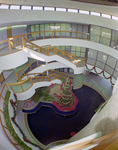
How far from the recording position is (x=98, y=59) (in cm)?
1462

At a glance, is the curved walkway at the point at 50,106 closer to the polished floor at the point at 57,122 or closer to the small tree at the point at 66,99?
the polished floor at the point at 57,122

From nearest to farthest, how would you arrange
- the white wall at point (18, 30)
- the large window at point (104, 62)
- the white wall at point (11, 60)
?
the white wall at point (11, 60) → the large window at point (104, 62) → the white wall at point (18, 30)

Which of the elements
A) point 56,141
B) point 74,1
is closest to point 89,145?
point 56,141

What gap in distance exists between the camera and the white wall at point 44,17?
9944 millimetres

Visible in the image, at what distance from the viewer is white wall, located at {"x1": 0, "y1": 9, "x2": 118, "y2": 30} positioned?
32.6 feet

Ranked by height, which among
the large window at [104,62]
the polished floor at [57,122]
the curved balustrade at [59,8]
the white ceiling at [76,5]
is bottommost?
the polished floor at [57,122]

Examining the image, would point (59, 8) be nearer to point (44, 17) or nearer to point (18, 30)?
point (44, 17)

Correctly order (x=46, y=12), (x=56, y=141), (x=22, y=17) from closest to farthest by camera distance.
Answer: (x=56, y=141), (x=22, y=17), (x=46, y=12)

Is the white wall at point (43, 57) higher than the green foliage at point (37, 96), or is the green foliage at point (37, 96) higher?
the white wall at point (43, 57)

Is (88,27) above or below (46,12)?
below

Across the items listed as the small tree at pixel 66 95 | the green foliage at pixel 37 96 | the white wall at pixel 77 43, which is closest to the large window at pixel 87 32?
the white wall at pixel 77 43

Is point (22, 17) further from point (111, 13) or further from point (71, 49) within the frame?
point (111, 13)

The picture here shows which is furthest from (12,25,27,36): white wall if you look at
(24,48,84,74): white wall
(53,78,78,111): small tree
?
(53,78,78,111): small tree

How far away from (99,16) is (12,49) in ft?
30.2
